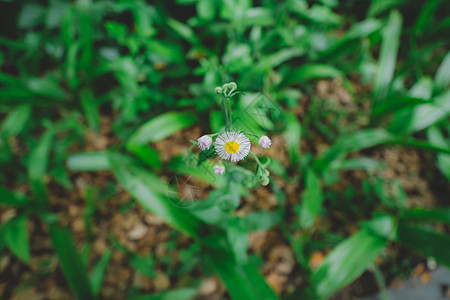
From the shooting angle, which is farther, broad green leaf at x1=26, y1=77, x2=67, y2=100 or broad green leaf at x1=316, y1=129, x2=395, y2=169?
broad green leaf at x1=26, y1=77, x2=67, y2=100

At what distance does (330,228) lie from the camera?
49.5 inches

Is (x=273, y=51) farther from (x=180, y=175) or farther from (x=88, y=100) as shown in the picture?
(x=88, y=100)

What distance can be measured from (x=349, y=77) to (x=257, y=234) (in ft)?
4.01

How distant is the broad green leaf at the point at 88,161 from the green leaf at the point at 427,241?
1.34m

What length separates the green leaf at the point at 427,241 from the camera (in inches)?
37.9

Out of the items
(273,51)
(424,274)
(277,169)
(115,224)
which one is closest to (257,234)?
(277,169)

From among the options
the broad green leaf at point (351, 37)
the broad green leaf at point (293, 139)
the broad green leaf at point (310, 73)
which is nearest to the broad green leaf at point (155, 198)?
the broad green leaf at point (293, 139)

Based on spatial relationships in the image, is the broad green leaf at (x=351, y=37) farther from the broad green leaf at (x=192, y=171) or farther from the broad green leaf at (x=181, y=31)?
the broad green leaf at (x=192, y=171)

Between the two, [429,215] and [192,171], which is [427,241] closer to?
[429,215]

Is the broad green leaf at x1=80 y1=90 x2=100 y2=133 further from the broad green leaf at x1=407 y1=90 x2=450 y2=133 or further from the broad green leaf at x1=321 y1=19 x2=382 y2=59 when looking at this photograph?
the broad green leaf at x1=407 y1=90 x2=450 y2=133

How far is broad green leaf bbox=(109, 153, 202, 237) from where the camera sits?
97cm

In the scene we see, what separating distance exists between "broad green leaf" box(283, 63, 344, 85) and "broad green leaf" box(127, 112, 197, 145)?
0.58 metres

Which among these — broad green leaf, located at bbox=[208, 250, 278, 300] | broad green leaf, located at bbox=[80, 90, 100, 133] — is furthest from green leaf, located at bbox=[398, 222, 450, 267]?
broad green leaf, located at bbox=[80, 90, 100, 133]

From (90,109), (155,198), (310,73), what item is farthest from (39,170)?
(310,73)
